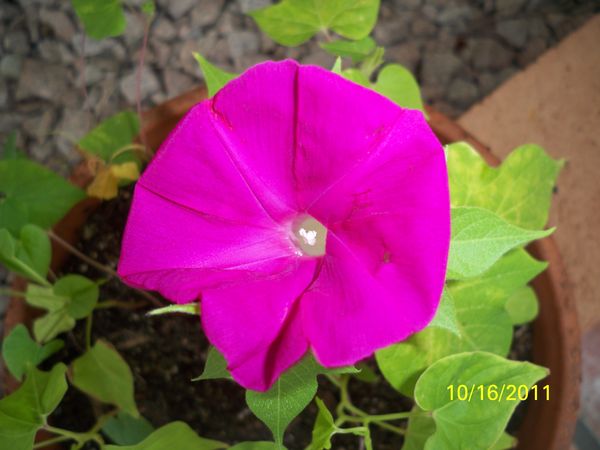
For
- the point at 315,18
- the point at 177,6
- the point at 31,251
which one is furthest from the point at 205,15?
the point at 31,251

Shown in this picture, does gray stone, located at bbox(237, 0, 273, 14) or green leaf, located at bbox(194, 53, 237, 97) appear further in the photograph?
gray stone, located at bbox(237, 0, 273, 14)

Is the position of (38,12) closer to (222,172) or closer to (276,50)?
(276,50)

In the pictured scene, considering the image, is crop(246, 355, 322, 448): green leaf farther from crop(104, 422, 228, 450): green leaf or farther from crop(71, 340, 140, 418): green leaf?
crop(71, 340, 140, 418): green leaf

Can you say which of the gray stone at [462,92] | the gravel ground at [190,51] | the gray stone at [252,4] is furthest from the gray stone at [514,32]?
the gray stone at [252,4]

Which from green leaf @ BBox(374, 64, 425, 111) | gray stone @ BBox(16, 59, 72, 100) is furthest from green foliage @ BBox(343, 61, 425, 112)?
gray stone @ BBox(16, 59, 72, 100)

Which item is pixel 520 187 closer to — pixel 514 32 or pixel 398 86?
A: pixel 398 86

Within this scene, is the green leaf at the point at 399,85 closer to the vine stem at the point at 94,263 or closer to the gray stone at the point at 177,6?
the vine stem at the point at 94,263
